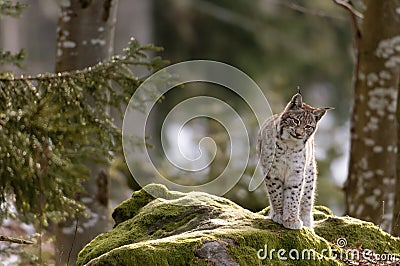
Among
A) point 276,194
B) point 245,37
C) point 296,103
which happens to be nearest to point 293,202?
point 276,194

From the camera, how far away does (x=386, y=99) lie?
764 centimetres

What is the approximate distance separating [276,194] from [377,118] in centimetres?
287

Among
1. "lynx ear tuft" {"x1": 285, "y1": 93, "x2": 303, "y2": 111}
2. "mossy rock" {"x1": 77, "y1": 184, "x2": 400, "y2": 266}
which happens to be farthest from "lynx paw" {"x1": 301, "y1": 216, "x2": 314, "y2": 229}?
"lynx ear tuft" {"x1": 285, "y1": 93, "x2": 303, "y2": 111}

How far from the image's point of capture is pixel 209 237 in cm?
467

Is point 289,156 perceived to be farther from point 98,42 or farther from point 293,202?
point 98,42

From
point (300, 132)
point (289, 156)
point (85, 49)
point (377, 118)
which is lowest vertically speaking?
point (289, 156)

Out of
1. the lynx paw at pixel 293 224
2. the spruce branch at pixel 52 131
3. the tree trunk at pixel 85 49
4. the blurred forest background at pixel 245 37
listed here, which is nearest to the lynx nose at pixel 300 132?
the lynx paw at pixel 293 224

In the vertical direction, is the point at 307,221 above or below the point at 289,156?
below

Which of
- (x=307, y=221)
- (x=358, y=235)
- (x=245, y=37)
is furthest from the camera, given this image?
(x=245, y=37)

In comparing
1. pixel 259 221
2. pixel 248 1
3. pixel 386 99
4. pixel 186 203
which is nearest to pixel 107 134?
pixel 186 203

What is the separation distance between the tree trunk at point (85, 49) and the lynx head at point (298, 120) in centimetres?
282

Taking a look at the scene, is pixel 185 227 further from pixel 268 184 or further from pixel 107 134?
pixel 107 134

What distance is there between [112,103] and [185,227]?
5.96 ft

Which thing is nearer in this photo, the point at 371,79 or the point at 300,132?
the point at 300,132
